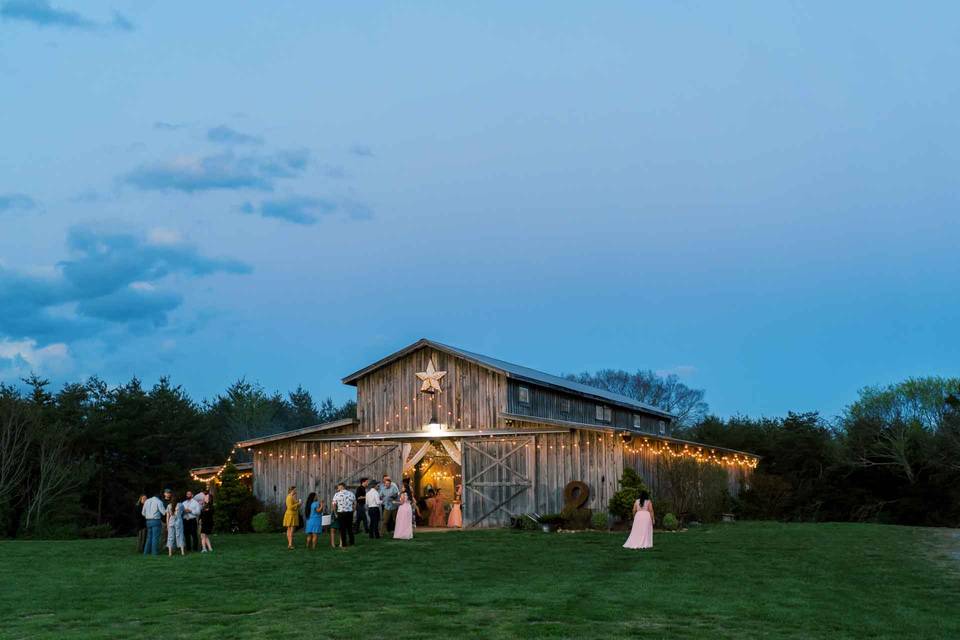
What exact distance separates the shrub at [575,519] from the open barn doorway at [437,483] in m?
4.66

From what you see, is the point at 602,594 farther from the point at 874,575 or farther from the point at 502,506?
the point at 502,506

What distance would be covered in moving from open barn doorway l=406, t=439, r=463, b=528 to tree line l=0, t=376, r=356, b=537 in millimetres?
16522

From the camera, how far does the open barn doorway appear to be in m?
34.2

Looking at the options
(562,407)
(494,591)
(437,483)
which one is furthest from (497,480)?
(494,591)

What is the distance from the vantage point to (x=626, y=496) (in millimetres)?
29625

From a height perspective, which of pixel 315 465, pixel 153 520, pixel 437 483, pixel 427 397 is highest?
pixel 427 397

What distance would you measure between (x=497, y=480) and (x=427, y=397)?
13.4 feet

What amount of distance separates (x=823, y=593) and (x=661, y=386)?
250 ft

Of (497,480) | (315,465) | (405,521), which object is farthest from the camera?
(315,465)

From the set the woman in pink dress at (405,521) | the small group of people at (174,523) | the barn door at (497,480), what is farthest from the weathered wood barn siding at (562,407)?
the small group of people at (174,523)

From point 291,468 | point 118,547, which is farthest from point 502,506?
point 118,547

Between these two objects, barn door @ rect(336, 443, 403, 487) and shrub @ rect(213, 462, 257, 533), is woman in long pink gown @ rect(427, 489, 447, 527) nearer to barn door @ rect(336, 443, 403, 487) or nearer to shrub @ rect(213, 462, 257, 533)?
barn door @ rect(336, 443, 403, 487)

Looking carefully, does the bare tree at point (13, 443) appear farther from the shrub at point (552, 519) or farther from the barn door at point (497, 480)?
the shrub at point (552, 519)

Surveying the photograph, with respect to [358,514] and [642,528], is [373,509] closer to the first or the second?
[358,514]
